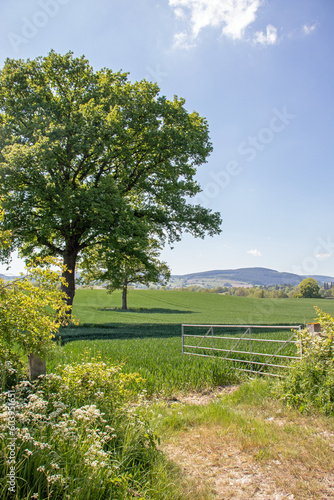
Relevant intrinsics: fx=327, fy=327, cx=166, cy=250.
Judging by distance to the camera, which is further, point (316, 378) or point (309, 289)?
point (309, 289)

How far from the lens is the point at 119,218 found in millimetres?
22219

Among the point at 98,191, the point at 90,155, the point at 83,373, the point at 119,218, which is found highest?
the point at 90,155

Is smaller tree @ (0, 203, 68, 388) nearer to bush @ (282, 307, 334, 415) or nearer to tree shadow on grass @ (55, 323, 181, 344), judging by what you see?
bush @ (282, 307, 334, 415)

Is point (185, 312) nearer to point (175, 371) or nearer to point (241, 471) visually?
point (175, 371)

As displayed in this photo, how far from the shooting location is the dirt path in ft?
11.8

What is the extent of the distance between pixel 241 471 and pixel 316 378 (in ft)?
8.96

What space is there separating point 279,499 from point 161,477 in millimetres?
1275

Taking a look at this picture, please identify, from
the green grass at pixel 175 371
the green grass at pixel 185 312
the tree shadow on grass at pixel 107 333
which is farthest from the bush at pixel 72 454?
the green grass at pixel 185 312

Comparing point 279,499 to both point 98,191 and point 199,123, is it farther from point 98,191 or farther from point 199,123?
point 199,123

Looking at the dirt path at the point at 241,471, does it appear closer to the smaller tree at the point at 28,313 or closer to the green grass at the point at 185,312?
the smaller tree at the point at 28,313

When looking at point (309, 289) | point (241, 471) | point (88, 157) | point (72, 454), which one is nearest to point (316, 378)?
point (241, 471)

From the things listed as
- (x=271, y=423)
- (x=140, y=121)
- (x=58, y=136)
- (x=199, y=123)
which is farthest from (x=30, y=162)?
(x=271, y=423)

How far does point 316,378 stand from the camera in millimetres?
6059

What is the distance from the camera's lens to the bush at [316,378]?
571 centimetres
